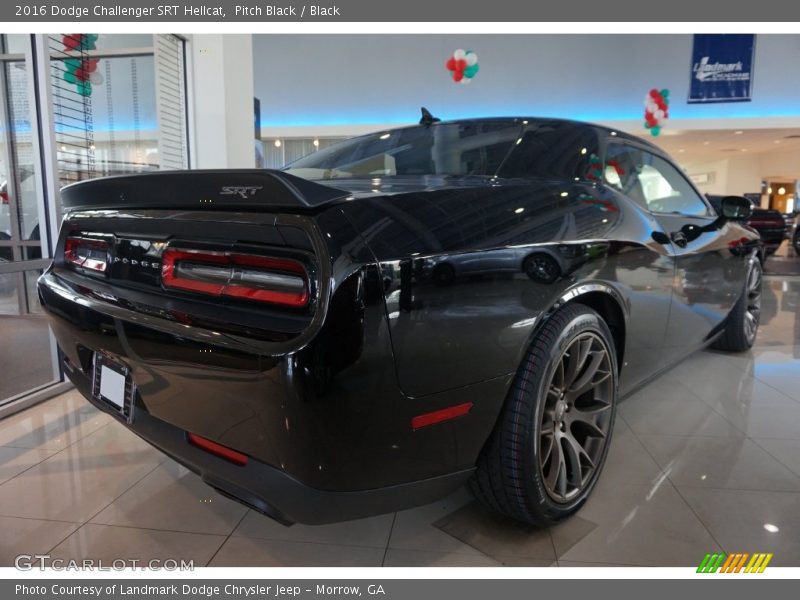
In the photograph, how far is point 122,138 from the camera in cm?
469

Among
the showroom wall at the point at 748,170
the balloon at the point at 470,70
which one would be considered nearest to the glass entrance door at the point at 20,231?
the balloon at the point at 470,70

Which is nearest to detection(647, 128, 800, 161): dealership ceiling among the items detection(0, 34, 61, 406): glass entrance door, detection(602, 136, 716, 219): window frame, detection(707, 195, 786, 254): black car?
detection(707, 195, 786, 254): black car

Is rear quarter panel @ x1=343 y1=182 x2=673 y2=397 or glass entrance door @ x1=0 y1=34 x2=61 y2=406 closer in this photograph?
rear quarter panel @ x1=343 y1=182 x2=673 y2=397

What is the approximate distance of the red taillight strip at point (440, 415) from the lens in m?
1.18

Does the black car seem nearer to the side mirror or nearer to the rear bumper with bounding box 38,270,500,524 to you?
the side mirror

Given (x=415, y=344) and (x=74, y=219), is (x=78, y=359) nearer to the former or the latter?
(x=74, y=219)

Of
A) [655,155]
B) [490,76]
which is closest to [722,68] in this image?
[490,76]

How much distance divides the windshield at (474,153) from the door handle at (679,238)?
0.55 m

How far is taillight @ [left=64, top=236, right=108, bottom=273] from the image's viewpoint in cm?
150

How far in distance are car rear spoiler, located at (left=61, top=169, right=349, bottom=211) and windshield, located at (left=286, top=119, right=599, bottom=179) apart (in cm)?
72

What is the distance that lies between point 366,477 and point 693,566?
1.03 metres

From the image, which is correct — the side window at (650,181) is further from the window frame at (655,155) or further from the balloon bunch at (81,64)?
the balloon bunch at (81,64)

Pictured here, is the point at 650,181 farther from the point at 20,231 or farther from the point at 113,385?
the point at 20,231

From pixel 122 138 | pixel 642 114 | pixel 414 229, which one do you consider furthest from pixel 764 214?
pixel 414 229
